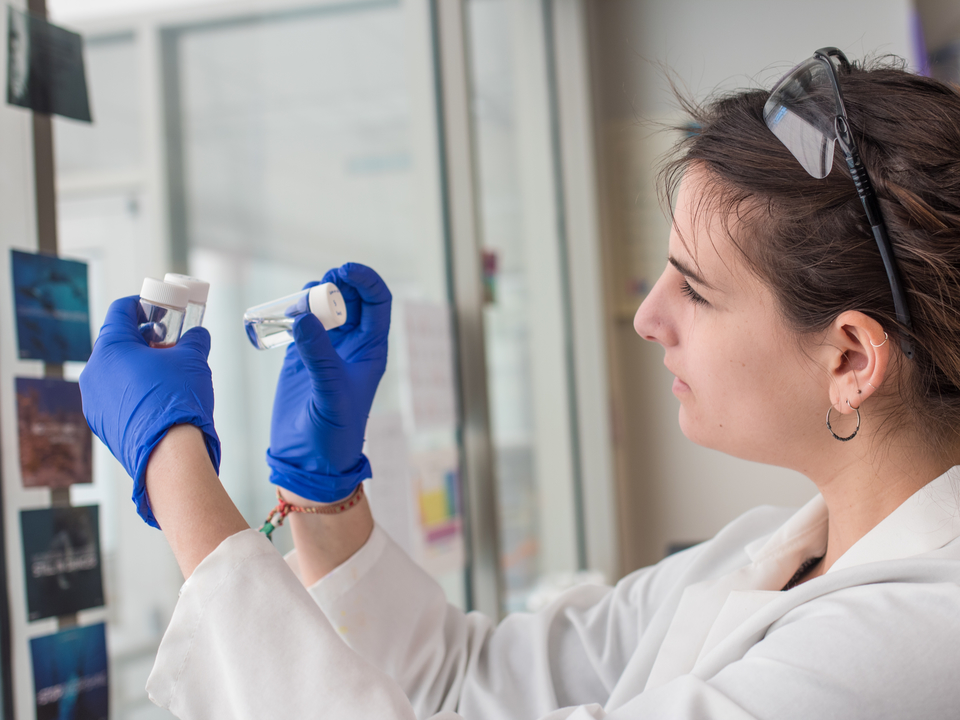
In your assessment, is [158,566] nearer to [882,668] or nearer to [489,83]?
[882,668]

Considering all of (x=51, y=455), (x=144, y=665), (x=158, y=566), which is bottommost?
(x=144, y=665)

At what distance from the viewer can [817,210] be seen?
0.77m

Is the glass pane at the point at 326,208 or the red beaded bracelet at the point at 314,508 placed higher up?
the glass pane at the point at 326,208

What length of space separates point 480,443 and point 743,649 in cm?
107

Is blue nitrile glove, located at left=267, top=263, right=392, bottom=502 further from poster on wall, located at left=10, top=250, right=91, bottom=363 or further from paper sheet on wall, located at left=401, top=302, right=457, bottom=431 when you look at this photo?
paper sheet on wall, located at left=401, top=302, right=457, bottom=431

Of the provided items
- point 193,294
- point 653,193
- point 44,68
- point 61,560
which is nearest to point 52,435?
point 61,560

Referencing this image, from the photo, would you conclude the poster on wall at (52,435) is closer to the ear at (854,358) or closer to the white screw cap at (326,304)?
the white screw cap at (326,304)

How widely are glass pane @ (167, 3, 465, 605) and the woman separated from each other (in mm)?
298

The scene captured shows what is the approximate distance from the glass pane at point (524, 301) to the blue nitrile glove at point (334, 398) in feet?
3.25

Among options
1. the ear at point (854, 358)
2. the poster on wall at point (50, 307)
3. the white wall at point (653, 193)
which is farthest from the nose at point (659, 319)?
the white wall at point (653, 193)

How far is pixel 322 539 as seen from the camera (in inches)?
36.4

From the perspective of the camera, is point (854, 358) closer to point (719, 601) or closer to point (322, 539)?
point (719, 601)

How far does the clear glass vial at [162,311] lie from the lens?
2.27 ft

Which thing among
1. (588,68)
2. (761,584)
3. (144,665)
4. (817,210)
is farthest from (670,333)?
(588,68)
